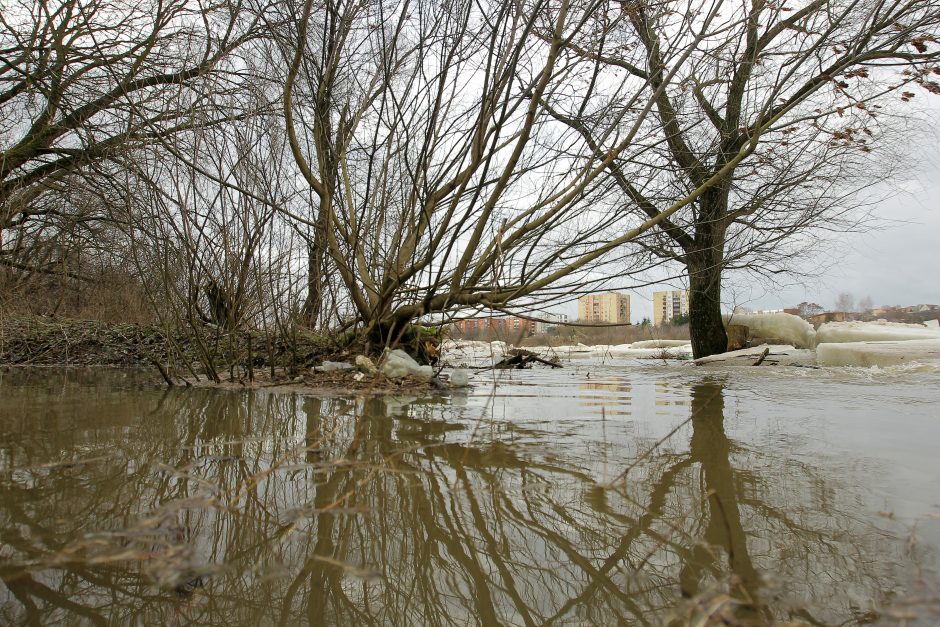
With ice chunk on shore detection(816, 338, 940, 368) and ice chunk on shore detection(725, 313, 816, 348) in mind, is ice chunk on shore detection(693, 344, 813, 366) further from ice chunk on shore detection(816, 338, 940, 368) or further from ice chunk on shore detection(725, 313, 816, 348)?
ice chunk on shore detection(725, 313, 816, 348)

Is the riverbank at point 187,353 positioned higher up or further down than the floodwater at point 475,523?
higher up

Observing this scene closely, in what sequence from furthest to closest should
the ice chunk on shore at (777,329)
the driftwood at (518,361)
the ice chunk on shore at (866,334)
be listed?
the ice chunk on shore at (777,329), the ice chunk on shore at (866,334), the driftwood at (518,361)

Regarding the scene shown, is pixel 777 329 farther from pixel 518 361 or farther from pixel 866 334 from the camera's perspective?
pixel 518 361

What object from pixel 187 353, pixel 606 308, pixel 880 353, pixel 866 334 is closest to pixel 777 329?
pixel 866 334

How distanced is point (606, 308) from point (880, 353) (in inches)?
136

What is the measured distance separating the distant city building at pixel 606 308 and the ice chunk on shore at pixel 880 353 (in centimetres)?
314

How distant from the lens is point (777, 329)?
32.1 ft

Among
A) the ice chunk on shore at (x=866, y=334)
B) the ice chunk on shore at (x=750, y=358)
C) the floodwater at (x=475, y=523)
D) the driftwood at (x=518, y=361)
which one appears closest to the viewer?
the floodwater at (x=475, y=523)

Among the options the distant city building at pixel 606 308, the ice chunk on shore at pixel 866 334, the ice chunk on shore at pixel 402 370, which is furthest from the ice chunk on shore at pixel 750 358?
the ice chunk on shore at pixel 402 370

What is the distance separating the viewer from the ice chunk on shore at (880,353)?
5.42 m

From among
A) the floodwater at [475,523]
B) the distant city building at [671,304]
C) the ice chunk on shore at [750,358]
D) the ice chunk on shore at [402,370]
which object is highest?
the distant city building at [671,304]

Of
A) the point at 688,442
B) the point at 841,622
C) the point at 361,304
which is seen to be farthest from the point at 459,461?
the point at 361,304

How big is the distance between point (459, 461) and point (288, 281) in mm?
3371

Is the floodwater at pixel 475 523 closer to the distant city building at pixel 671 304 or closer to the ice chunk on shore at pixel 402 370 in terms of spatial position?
the ice chunk on shore at pixel 402 370
